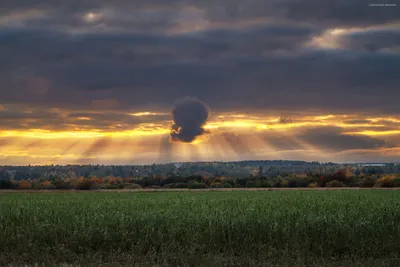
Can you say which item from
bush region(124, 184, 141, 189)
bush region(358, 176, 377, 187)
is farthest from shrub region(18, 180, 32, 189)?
bush region(358, 176, 377, 187)

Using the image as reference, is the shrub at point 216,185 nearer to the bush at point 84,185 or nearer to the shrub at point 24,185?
the bush at point 84,185

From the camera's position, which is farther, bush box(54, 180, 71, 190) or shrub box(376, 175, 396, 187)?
bush box(54, 180, 71, 190)

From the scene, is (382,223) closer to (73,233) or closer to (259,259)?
(259,259)

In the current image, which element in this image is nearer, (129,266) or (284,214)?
(129,266)

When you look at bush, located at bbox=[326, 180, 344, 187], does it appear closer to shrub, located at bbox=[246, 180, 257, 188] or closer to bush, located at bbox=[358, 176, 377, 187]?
bush, located at bbox=[358, 176, 377, 187]

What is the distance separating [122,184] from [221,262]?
7145cm

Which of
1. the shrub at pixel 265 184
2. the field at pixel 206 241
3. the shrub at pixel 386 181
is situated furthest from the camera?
the shrub at pixel 265 184

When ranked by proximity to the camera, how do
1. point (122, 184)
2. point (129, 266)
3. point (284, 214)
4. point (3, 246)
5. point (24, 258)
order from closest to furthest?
point (129, 266) → point (24, 258) → point (3, 246) → point (284, 214) → point (122, 184)

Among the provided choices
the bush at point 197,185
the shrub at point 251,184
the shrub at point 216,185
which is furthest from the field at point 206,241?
the shrub at point 216,185

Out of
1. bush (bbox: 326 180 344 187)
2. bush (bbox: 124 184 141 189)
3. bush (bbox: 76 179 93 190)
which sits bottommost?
bush (bbox: 326 180 344 187)

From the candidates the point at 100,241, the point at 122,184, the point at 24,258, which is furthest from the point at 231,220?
the point at 122,184

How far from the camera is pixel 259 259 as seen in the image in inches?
603

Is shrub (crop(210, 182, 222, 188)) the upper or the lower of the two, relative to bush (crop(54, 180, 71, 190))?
lower

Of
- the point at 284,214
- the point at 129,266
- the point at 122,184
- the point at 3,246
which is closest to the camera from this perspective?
the point at 129,266
